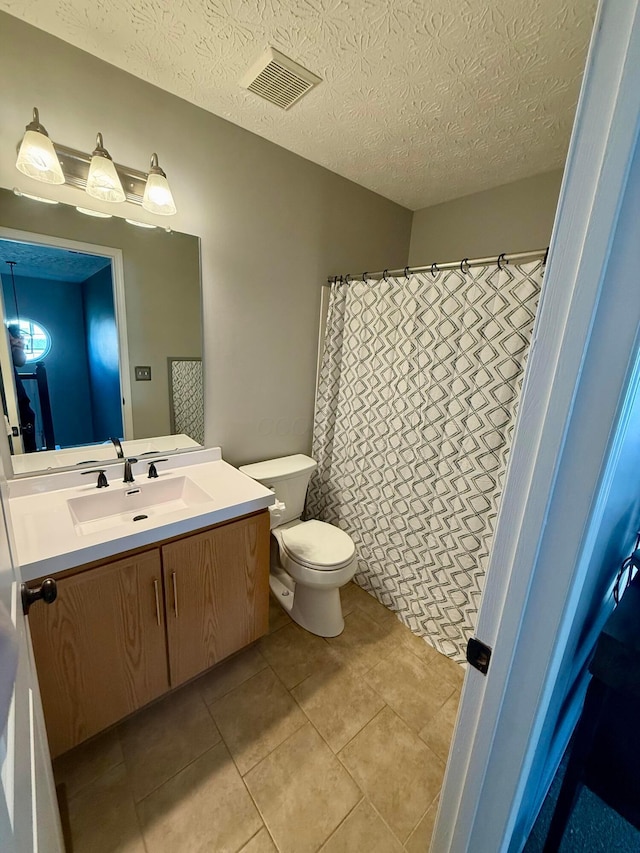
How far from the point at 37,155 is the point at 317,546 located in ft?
6.02

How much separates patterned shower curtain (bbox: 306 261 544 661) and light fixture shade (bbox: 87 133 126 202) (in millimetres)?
1130

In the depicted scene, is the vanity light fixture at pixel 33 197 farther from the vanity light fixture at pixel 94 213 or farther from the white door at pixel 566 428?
the white door at pixel 566 428

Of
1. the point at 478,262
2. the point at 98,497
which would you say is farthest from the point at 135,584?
the point at 478,262

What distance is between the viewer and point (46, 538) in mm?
1073

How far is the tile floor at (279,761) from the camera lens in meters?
1.06

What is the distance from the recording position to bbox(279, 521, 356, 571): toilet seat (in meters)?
1.65

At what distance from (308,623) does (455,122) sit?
2371 millimetres

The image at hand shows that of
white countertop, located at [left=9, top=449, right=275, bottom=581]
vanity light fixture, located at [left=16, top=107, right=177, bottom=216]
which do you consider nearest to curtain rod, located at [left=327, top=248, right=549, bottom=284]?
vanity light fixture, located at [left=16, top=107, right=177, bottom=216]

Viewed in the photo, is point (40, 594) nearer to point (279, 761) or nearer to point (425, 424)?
point (279, 761)

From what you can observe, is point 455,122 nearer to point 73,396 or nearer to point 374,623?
point 73,396

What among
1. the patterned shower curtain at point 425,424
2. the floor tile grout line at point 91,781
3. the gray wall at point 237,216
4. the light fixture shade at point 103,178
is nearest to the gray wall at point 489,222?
the gray wall at point 237,216

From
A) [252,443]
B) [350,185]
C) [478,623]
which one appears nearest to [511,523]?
Answer: [478,623]

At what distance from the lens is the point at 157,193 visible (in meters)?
1.35

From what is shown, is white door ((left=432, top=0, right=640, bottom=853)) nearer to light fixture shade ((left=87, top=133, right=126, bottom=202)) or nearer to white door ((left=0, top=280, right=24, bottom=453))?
light fixture shade ((left=87, top=133, right=126, bottom=202))
